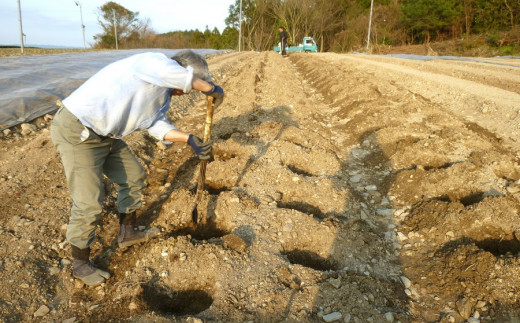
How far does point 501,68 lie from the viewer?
482 inches

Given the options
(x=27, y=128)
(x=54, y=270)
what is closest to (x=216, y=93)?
(x=54, y=270)

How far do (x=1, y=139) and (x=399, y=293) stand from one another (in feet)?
17.8

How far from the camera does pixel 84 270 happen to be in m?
2.71

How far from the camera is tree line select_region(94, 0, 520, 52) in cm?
2805

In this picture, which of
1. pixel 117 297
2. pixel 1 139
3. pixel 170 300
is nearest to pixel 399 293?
pixel 170 300

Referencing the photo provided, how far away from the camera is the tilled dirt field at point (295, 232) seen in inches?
99.3

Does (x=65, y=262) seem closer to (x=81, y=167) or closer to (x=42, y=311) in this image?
(x=42, y=311)

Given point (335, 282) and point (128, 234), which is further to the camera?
point (128, 234)

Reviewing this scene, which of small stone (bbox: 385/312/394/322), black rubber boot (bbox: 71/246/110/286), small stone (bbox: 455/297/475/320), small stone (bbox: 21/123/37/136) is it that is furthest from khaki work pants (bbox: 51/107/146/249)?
small stone (bbox: 21/123/37/136)

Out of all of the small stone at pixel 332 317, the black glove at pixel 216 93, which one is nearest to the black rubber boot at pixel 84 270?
the black glove at pixel 216 93

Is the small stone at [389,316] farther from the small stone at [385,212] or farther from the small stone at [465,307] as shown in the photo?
the small stone at [385,212]

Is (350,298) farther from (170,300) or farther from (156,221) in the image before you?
(156,221)

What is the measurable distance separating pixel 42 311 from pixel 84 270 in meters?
0.36

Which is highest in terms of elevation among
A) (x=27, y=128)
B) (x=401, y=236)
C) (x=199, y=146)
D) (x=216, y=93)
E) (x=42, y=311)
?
(x=216, y=93)
